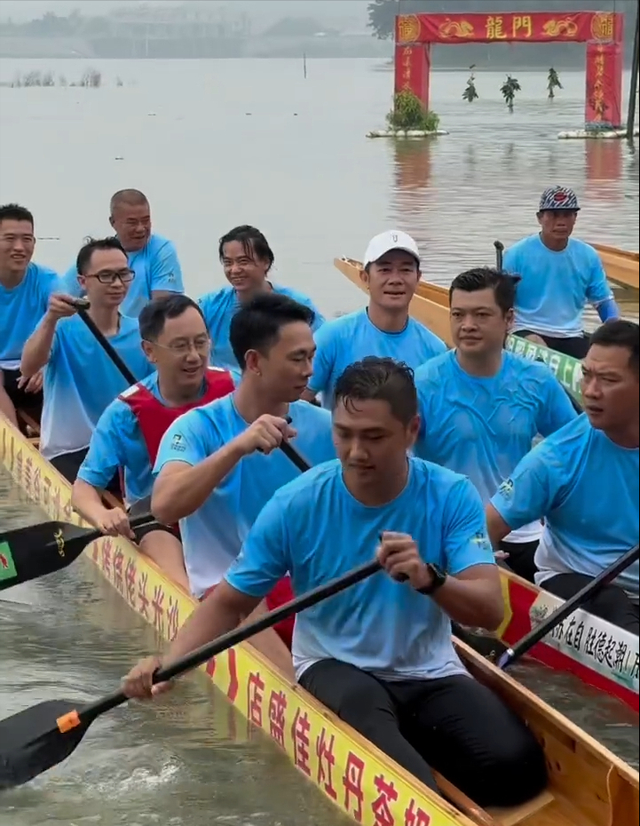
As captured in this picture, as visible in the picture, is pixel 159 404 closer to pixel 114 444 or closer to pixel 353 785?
pixel 114 444

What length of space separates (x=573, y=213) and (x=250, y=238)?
2811mm

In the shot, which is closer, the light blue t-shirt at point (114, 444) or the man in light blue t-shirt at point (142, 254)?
the light blue t-shirt at point (114, 444)

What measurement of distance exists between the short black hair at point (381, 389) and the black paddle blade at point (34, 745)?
5.51 feet

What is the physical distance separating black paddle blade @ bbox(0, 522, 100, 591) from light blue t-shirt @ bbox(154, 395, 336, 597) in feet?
3.90

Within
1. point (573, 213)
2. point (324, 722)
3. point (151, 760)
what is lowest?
point (151, 760)

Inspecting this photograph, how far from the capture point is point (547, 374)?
603 centimetres

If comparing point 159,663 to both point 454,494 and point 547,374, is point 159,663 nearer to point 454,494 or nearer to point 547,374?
point 454,494

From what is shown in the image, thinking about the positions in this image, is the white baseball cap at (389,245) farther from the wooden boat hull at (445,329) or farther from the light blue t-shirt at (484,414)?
the wooden boat hull at (445,329)

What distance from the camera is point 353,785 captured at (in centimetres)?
415

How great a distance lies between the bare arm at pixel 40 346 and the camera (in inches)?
290

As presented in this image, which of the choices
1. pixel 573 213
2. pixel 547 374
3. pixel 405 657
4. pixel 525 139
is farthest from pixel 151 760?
pixel 525 139

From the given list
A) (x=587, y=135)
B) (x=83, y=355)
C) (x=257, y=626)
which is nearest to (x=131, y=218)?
(x=83, y=355)

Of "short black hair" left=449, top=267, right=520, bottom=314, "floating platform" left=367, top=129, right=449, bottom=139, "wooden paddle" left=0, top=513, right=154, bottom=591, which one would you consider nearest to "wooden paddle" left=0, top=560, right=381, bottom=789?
"wooden paddle" left=0, top=513, right=154, bottom=591

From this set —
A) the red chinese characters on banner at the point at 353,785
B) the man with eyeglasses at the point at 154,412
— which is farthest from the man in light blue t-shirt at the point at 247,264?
the red chinese characters on banner at the point at 353,785
